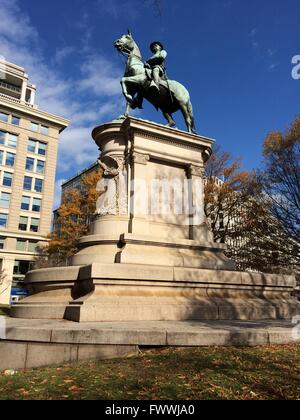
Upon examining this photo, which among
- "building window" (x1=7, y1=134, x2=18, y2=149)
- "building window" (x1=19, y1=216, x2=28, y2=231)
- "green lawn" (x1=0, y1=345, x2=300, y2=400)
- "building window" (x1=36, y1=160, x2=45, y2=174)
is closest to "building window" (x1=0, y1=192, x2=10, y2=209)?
"building window" (x1=19, y1=216, x2=28, y2=231)

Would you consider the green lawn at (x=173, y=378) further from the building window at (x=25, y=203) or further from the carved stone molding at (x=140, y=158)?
the building window at (x=25, y=203)

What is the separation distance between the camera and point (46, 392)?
4.35 m

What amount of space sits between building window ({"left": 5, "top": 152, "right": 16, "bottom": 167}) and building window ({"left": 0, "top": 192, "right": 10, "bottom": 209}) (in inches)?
211

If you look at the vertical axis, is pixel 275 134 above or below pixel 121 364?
above

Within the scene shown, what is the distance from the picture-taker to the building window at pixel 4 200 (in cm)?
5553

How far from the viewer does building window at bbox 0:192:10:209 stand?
2186 inches

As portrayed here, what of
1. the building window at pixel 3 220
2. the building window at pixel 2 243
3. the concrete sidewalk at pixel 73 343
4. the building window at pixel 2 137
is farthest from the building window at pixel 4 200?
the concrete sidewalk at pixel 73 343

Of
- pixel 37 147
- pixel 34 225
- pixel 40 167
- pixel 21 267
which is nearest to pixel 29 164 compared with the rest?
pixel 40 167

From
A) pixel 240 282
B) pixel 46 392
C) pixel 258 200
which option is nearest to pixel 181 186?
pixel 240 282

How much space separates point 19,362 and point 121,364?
186 centimetres

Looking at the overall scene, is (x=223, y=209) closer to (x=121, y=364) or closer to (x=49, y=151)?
(x=121, y=364)

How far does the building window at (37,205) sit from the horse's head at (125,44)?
48608 mm

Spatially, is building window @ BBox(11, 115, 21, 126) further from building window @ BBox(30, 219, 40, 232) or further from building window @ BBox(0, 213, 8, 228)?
building window @ BBox(30, 219, 40, 232)

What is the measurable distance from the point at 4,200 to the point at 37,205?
5.38 metres
